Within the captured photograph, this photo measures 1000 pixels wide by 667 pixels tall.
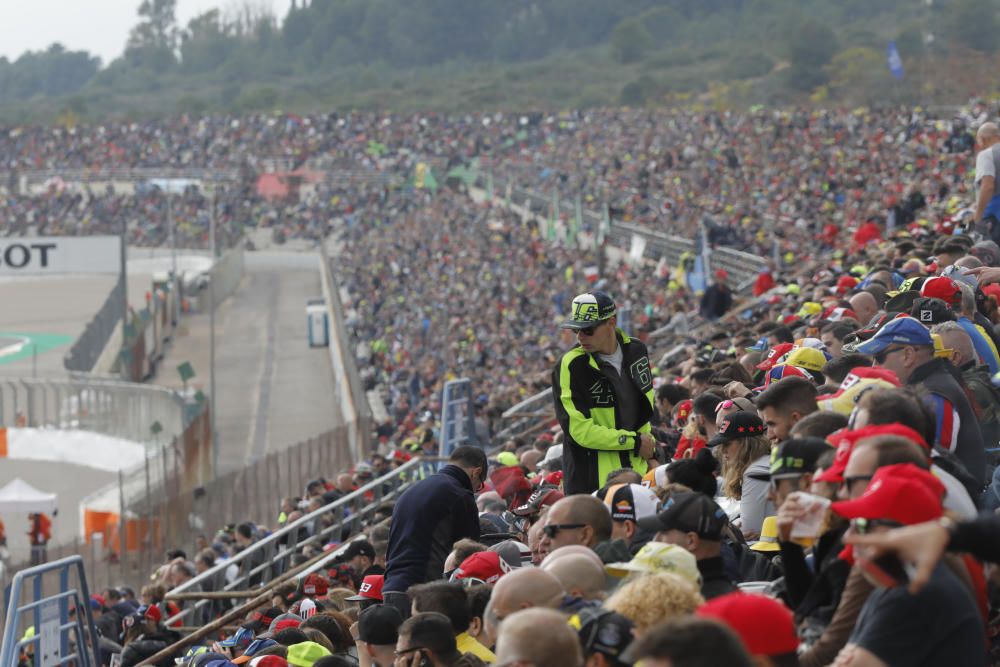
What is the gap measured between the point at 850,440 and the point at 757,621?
0.90m

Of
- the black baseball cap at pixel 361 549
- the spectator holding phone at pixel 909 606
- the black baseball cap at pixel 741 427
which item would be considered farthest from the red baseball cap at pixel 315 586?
the spectator holding phone at pixel 909 606

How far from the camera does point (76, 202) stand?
78.8 meters

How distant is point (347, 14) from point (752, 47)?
6853cm

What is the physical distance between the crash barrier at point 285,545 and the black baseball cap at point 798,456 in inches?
269

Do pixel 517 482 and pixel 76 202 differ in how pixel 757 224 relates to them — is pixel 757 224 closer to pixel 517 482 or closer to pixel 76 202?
pixel 517 482

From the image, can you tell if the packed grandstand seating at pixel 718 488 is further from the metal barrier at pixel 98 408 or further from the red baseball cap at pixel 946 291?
the metal barrier at pixel 98 408

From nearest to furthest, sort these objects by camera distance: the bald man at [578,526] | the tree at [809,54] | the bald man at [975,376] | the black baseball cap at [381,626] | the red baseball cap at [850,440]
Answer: the red baseball cap at [850,440] < the bald man at [578,526] < the black baseball cap at [381,626] < the bald man at [975,376] < the tree at [809,54]

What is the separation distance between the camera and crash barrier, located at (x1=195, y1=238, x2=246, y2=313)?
56406 mm

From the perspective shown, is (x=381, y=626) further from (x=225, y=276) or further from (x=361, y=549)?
(x=225, y=276)

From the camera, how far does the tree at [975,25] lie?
83750 millimetres

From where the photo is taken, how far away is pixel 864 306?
1005 centimetres

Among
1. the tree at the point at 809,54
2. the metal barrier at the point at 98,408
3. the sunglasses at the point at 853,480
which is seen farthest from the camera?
the tree at the point at 809,54

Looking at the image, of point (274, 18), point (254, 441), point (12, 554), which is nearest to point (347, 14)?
point (274, 18)

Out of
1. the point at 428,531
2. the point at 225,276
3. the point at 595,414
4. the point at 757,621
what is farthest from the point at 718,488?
the point at 225,276
